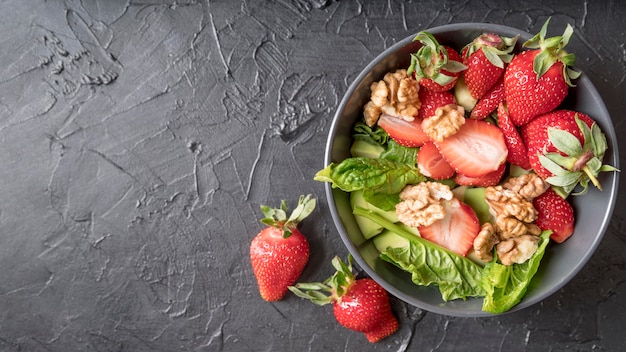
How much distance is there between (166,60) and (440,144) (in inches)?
25.9

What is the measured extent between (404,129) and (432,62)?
142 millimetres

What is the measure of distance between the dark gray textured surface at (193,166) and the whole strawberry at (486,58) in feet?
0.75

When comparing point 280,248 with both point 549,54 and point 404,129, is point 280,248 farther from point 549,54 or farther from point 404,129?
point 549,54

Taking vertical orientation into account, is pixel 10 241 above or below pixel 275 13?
below

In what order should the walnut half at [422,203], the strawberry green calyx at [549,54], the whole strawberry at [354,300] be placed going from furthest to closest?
A: the whole strawberry at [354,300]
the walnut half at [422,203]
the strawberry green calyx at [549,54]

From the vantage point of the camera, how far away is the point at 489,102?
4.19ft

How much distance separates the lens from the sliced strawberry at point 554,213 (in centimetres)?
127

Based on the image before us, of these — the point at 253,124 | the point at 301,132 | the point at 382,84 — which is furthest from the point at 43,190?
the point at 382,84

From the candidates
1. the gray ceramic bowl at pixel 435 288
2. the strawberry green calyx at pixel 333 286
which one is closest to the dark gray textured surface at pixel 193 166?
the strawberry green calyx at pixel 333 286

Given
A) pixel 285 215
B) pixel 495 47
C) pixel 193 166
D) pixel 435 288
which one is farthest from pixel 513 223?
pixel 193 166

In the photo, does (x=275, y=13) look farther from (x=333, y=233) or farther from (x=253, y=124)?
(x=333, y=233)

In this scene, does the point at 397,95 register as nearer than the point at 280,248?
Yes

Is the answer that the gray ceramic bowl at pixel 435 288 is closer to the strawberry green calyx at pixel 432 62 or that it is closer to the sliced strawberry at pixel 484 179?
the strawberry green calyx at pixel 432 62

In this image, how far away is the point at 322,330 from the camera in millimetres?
1523
